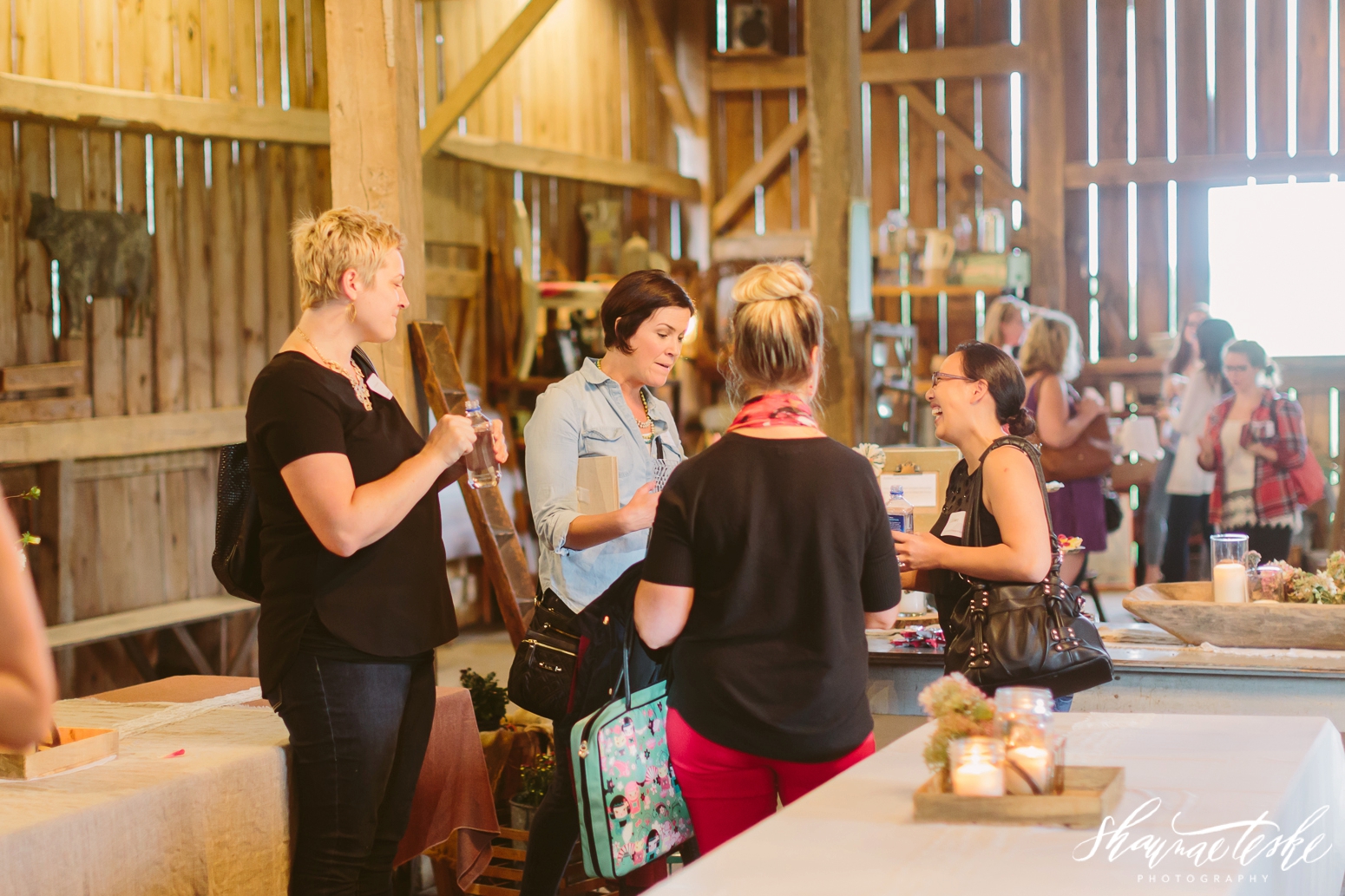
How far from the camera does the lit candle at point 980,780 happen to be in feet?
5.81

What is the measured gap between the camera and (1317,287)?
805cm

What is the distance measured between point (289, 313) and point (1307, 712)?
4849 millimetres

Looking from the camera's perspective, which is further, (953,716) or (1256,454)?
(1256,454)

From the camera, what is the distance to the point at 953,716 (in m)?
1.82

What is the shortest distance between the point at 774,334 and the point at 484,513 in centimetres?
208

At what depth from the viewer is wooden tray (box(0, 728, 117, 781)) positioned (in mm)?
2248

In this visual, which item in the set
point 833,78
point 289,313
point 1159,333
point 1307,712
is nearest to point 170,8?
point 289,313

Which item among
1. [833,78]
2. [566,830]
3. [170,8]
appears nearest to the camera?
[566,830]

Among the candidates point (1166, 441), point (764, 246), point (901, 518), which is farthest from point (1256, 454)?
point (764, 246)

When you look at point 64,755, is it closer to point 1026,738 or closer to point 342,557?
point 342,557

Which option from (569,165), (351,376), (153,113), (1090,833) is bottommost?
(1090,833)

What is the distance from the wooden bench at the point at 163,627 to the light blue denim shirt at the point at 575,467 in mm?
3006

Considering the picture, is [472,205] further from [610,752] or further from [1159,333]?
[610,752]

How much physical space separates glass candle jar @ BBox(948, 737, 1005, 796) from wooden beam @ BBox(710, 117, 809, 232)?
7.31 meters
